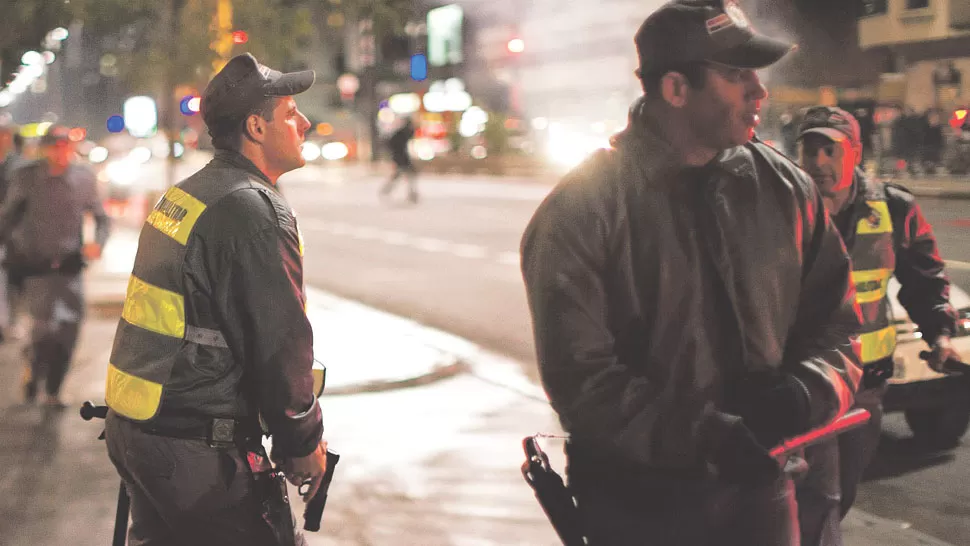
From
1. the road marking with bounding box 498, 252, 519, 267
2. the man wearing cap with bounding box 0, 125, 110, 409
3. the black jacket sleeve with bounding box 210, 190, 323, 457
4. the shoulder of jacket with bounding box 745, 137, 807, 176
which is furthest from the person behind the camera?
the road marking with bounding box 498, 252, 519, 267

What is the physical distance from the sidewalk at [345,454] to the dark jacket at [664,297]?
287 centimetres

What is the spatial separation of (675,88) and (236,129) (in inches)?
49.4

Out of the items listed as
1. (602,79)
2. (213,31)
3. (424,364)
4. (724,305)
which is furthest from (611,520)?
(602,79)

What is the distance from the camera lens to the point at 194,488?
2877 mm

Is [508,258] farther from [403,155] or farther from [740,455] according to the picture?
[740,455]

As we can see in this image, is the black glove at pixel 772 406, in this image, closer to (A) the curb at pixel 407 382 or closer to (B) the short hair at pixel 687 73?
(B) the short hair at pixel 687 73

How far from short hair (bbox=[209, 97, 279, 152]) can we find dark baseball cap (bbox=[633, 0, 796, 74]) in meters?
1.16

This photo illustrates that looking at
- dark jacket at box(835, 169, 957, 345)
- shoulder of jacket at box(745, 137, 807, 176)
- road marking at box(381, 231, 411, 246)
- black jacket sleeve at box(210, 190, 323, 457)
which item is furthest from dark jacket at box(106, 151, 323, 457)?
road marking at box(381, 231, 411, 246)

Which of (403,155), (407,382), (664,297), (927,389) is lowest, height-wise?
(403,155)

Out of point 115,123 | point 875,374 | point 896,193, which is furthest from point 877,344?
point 115,123

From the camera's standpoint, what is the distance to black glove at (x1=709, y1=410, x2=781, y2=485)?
85.0 inches

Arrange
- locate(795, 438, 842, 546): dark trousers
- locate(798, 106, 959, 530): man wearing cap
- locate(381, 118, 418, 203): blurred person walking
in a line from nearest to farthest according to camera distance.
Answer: locate(795, 438, 842, 546): dark trousers → locate(798, 106, 959, 530): man wearing cap → locate(381, 118, 418, 203): blurred person walking

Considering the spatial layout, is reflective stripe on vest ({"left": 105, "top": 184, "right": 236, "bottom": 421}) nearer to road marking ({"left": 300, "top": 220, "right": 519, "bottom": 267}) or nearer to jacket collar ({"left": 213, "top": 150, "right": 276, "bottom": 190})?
jacket collar ({"left": 213, "top": 150, "right": 276, "bottom": 190})

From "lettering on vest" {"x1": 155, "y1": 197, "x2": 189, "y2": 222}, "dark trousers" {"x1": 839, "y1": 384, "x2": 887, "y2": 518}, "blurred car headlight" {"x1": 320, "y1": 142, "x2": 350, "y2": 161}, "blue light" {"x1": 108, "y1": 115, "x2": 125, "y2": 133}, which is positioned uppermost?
"lettering on vest" {"x1": 155, "y1": 197, "x2": 189, "y2": 222}
